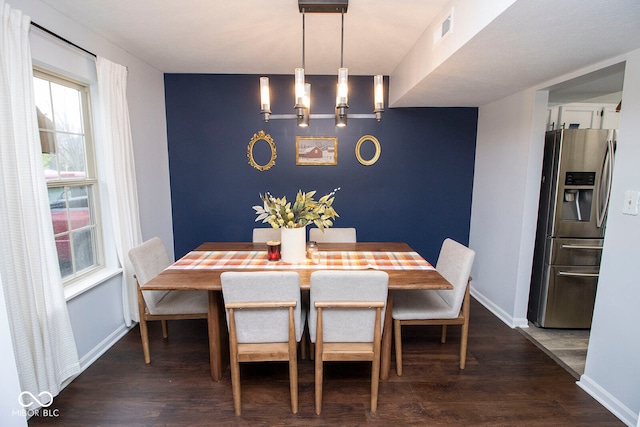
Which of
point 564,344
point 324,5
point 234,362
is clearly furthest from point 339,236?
point 564,344

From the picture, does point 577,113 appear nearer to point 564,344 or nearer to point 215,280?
point 564,344

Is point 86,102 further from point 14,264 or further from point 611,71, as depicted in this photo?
point 611,71

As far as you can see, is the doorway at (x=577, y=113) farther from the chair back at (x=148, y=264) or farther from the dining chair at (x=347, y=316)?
the chair back at (x=148, y=264)

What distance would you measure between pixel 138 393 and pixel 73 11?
2602 millimetres

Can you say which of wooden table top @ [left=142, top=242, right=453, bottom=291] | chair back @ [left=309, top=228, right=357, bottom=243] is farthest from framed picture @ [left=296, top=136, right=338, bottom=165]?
wooden table top @ [left=142, top=242, right=453, bottom=291]

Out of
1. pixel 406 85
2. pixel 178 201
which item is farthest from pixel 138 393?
pixel 406 85

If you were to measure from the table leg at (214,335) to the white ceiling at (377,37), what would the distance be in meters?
1.93

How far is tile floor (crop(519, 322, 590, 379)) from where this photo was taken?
227 centimetres

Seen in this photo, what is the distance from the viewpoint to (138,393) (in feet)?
6.42

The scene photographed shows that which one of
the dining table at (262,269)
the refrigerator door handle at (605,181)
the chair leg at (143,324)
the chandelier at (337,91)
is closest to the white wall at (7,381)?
the dining table at (262,269)

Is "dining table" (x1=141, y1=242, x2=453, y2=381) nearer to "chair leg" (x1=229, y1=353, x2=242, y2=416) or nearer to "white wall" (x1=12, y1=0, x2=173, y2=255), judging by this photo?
"chair leg" (x1=229, y1=353, x2=242, y2=416)

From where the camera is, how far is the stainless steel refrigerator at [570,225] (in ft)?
8.18

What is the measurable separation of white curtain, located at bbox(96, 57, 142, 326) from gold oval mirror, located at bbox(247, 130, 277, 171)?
4.11 feet

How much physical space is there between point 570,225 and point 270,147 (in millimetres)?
3043
